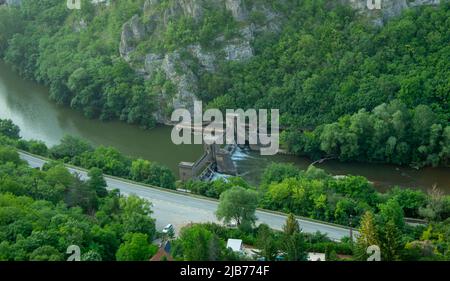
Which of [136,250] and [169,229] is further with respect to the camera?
[169,229]

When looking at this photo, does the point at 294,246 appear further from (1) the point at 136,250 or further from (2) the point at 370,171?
(2) the point at 370,171

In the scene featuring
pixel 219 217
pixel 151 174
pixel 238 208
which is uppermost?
pixel 151 174

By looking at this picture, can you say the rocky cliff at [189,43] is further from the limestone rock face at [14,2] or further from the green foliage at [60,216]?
the limestone rock face at [14,2]

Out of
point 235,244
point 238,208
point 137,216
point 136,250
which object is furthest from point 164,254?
point 238,208

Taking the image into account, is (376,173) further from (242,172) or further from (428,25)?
(428,25)

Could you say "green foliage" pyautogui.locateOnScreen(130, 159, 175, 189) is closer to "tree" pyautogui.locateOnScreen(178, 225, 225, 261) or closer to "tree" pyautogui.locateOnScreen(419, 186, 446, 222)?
"tree" pyautogui.locateOnScreen(178, 225, 225, 261)
